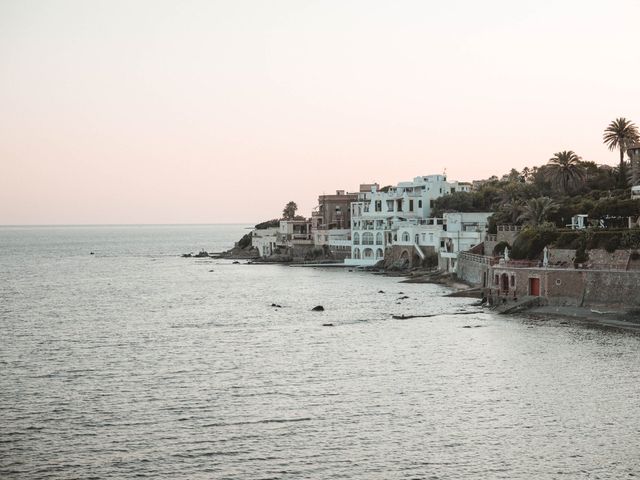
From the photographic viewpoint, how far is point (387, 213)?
444ft

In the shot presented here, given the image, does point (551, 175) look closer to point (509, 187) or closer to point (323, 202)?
point (509, 187)

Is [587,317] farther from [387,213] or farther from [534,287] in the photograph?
[387,213]

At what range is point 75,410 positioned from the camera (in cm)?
4069

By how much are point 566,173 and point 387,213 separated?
34.3 metres

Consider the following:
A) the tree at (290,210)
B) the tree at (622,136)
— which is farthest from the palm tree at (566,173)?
the tree at (290,210)

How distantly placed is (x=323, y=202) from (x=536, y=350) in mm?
101155

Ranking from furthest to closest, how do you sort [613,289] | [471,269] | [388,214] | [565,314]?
[388,214] → [471,269] → [565,314] → [613,289]

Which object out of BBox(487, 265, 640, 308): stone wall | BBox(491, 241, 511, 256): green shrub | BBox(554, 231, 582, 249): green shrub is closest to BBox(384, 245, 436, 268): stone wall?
BBox(491, 241, 511, 256): green shrub

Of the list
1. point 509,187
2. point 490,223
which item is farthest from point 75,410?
point 509,187

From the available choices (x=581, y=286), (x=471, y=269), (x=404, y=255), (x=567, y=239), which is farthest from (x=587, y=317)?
(x=404, y=255)

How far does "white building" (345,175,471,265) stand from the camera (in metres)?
131

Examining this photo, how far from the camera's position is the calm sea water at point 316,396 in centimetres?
3306

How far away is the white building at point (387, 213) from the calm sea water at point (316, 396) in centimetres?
5341

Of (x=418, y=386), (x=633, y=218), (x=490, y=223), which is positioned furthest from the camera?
(x=490, y=223)
